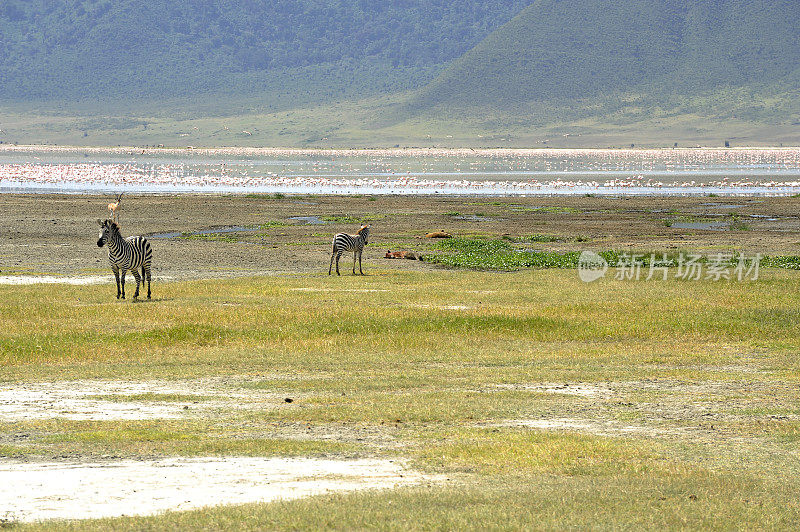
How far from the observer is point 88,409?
1548 cm

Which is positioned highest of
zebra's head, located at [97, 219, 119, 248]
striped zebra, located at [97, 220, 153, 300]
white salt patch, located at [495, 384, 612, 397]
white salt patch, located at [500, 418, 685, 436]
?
zebra's head, located at [97, 219, 119, 248]

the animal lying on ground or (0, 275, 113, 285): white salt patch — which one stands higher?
the animal lying on ground

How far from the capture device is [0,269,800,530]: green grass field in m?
10.6

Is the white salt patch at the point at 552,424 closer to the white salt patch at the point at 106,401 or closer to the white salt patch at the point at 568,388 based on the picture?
the white salt patch at the point at 568,388

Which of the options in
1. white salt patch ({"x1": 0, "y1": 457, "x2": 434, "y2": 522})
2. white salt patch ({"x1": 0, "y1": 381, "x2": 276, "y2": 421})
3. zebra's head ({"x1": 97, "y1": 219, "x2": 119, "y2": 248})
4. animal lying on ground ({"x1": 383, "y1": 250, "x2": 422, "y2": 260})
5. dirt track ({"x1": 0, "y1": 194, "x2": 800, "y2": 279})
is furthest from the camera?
animal lying on ground ({"x1": 383, "y1": 250, "x2": 422, "y2": 260})

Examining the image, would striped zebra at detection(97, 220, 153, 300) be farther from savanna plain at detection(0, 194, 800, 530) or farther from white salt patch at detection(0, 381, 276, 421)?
white salt patch at detection(0, 381, 276, 421)

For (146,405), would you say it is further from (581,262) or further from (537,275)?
(581,262)

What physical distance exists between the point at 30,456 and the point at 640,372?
9867mm

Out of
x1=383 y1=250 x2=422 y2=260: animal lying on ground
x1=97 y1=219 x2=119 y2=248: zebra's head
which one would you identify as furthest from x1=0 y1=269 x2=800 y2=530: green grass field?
x1=383 y1=250 x2=422 y2=260: animal lying on ground

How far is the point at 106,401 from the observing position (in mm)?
16062

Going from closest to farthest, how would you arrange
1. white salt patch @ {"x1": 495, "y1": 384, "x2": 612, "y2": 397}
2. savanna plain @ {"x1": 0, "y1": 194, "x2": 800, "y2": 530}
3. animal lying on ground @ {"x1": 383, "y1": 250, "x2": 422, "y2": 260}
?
savanna plain @ {"x1": 0, "y1": 194, "x2": 800, "y2": 530} → white salt patch @ {"x1": 495, "y1": 384, "x2": 612, "y2": 397} → animal lying on ground @ {"x1": 383, "y1": 250, "x2": 422, "y2": 260}

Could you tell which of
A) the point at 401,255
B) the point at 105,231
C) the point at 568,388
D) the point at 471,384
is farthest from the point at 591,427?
the point at 401,255

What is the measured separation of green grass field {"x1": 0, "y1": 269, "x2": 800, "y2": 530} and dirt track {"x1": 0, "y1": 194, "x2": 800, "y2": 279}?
30.8ft

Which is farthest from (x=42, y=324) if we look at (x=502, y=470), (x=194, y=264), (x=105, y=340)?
(x=194, y=264)
